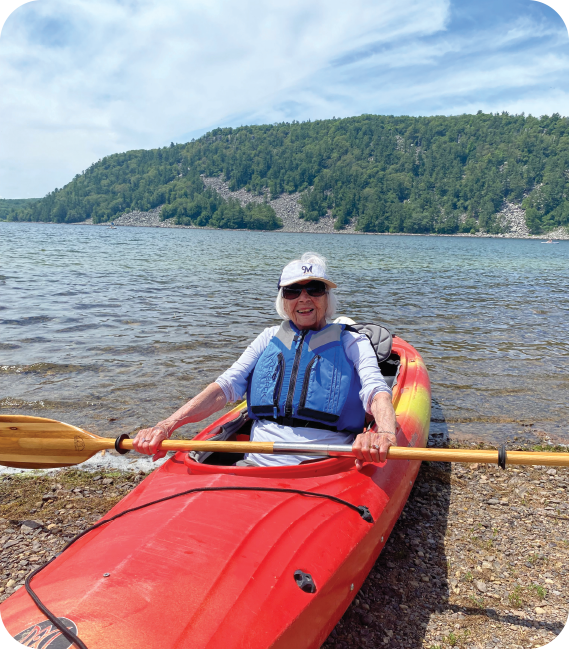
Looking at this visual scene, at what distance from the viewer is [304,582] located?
238 centimetres

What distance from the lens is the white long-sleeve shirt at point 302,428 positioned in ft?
11.4

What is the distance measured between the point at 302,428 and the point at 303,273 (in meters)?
1.15

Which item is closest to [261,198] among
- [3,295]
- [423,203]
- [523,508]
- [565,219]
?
[423,203]

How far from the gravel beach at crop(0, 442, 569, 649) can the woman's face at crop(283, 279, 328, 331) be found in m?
1.78

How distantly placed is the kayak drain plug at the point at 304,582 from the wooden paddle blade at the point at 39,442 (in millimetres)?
2236

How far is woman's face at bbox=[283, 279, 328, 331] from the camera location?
373 cm

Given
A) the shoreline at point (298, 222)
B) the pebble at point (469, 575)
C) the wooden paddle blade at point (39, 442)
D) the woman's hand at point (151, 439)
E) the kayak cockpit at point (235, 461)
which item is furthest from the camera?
the shoreline at point (298, 222)

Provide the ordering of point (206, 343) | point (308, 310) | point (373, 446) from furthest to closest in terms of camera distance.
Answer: point (206, 343) → point (308, 310) → point (373, 446)

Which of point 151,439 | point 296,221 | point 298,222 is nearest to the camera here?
point 151,439

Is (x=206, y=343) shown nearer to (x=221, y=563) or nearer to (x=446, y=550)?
(x=446, y=550)

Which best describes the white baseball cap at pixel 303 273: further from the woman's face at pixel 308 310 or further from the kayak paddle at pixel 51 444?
the kayak paddle at pixel 51 444

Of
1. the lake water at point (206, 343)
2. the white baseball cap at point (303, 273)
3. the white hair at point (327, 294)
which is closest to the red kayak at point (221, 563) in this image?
the white hair at point (327, 294)

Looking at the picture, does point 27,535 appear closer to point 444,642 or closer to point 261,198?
point 444,642

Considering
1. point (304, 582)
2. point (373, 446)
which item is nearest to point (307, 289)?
point (373, 446)
